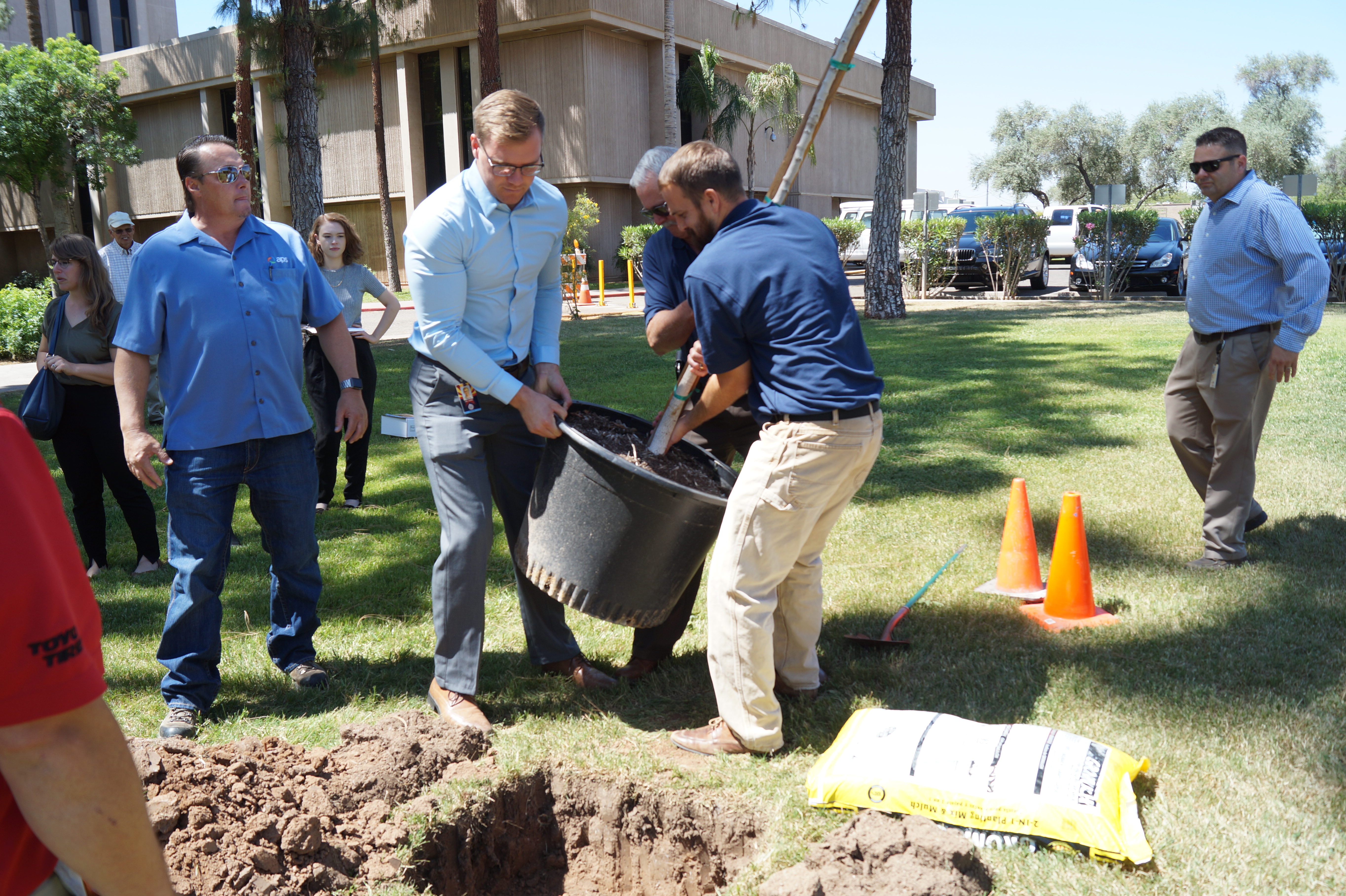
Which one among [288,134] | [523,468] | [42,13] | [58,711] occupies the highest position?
[42,13]

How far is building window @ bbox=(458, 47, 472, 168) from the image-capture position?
31172mm

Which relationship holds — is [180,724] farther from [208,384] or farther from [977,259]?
[977,259]

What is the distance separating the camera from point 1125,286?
72.2 ft

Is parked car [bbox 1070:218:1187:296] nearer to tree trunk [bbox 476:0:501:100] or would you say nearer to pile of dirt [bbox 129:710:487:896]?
tree trunk [bbox 476:0:501:100]

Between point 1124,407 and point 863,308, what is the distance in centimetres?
1101

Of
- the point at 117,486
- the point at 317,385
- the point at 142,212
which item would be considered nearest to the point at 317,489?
the point at 117,486

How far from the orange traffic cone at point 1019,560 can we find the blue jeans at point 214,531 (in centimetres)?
317

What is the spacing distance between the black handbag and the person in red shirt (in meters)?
4.85

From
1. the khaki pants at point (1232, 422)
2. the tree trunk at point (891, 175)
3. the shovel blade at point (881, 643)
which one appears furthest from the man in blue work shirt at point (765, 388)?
the tree trunk at point (891, 175)

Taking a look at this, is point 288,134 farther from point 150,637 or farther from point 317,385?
point 150,637

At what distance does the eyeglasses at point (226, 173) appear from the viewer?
370cm

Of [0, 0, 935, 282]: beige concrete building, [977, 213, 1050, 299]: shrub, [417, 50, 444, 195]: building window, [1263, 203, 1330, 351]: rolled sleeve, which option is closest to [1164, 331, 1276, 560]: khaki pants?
[1263, 203, 1330, 351]: rolled sleeve

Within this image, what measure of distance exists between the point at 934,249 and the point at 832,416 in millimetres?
20536

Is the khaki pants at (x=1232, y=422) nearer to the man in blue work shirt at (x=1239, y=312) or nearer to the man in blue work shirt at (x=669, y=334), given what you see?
Answer: the man in blue work shirt at (x=1239, y=312)
